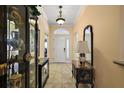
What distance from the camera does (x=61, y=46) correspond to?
36.7 feet

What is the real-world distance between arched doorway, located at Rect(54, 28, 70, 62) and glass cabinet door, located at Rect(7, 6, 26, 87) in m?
8.81

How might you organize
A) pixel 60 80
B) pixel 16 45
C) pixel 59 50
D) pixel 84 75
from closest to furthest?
pixel 16 45 → pixel 84 75 → pixel 60 80 → pixel 59 50

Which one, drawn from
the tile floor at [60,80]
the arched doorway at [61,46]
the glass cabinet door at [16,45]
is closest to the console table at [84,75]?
the tile floor at [60,80]

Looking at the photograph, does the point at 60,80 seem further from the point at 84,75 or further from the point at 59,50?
the point at 59,50

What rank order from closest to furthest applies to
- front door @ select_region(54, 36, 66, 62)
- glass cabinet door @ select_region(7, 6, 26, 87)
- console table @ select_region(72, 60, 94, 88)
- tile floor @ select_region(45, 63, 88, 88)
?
glass cabinet door @ select_region(7, 6, 26, 87), console table @ select_region(72, 60, 94, 88), tile floor @ select_region(45, 63, 88, 88), front door @ select_region(54, 36, 66, 62)

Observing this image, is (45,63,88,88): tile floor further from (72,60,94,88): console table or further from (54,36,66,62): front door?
(54,36,66,62): front door

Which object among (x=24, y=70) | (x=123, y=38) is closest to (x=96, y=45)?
(x=123, y=38)

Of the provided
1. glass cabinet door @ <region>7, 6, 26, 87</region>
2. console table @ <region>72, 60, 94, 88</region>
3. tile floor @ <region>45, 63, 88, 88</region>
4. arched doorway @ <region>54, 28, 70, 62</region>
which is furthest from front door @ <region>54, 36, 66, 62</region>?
glass cabinet door @ <region>7, 6, 26, 87</region>

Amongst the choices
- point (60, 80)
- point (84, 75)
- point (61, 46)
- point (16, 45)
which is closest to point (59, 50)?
point (61, 46)

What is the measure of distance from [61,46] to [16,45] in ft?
29.9

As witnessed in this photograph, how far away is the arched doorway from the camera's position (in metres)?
11.1

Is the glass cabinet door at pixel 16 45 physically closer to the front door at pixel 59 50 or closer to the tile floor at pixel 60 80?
the tile floor at pixel 60 80

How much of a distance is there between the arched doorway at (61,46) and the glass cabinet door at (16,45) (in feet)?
28.9
